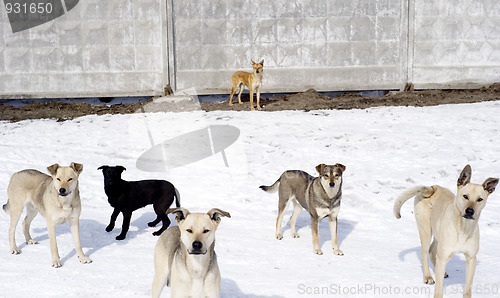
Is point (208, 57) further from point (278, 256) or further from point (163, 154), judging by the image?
point (278, 256)

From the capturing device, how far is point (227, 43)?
51.6 feet

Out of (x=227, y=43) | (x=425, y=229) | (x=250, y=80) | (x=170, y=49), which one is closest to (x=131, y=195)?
(x=425, y=229)

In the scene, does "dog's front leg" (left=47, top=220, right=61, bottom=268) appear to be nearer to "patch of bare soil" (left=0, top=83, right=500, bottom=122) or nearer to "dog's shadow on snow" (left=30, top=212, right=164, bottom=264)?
"dog's shadow on snow" (left=30, top=212, right=164, bottom=264)

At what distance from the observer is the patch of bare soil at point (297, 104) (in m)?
14.6

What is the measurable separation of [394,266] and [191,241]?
3.28 meters

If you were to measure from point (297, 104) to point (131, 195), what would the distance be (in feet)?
26.2

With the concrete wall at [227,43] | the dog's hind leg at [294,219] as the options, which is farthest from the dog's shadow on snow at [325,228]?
the concrete wall at [227,43]

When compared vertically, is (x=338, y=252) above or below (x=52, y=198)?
below

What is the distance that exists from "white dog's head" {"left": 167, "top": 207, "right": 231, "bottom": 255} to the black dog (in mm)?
3473

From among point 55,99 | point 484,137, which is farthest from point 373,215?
point 55,99

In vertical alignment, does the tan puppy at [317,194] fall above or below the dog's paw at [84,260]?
above

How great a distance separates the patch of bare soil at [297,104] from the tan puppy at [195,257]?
10181 millimetres

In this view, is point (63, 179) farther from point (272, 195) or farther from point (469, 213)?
point (469, 213)

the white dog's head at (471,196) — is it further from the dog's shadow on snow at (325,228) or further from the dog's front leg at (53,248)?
the dog's front leg at (53,248)
